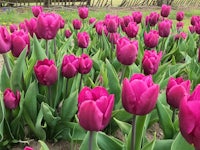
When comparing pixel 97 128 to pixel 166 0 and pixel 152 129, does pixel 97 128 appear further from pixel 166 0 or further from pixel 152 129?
pixel 166 0

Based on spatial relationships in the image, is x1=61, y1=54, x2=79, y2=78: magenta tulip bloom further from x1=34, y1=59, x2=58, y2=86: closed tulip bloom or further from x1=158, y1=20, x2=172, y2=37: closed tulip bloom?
x1=158, y1=20, x2=172, y2=37: closed tulip bloom

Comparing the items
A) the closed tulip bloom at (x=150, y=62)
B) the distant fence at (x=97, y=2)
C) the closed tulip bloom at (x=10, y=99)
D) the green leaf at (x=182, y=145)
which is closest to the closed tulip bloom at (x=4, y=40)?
the closed tulip bloom at (x=10, y=99)

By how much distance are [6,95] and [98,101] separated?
876 millimetres

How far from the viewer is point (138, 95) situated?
1.21 m

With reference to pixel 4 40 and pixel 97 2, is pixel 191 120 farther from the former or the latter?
pixel 97 2

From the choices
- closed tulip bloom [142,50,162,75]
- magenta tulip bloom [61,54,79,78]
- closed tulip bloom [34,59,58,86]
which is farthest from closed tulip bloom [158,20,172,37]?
closed tulip bloom [34,59,58,86]

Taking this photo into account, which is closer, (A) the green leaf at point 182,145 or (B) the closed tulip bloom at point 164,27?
(A) the green leaf at point 182,145

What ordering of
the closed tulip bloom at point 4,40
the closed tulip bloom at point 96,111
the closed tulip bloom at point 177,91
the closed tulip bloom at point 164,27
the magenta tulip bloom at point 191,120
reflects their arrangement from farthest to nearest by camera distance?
1. the closed tulip bloom at point 164,27
2. the closed tulip bloom at point 4,40
3. the closed tulip bloom at point 177,91
4. the closed tulip bloom at point 96,111
5. the magenta tulip bloom at point 191,120

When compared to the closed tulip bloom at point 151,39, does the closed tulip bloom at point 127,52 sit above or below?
above

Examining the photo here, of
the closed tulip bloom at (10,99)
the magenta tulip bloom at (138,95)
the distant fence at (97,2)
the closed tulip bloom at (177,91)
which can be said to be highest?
the magenta tulip bloom at (138,95)

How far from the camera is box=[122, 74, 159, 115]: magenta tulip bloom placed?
1206mm

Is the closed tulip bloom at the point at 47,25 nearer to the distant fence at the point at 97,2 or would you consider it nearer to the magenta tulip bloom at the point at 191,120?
the magenta tulip bloom at the point at 191,120

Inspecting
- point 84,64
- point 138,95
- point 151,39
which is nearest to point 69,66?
point 84,64

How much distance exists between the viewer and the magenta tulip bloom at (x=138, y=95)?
1206mm
